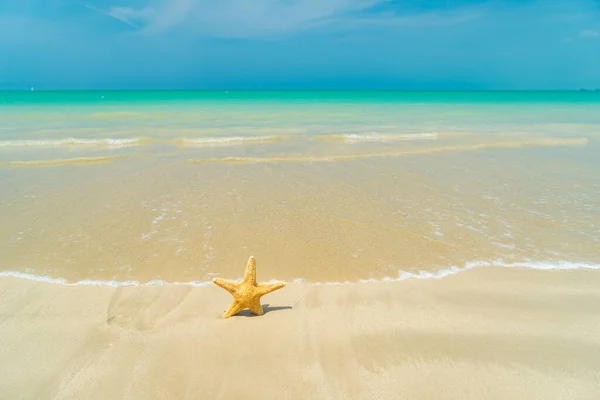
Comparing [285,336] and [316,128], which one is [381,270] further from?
[316,128]

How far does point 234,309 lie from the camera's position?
12.8 feet

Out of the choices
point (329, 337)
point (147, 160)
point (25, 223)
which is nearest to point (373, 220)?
point (329, 337)

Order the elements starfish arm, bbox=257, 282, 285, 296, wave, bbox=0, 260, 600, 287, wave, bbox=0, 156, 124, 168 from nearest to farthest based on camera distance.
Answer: starfish arm, bbox=257, 282, 285, 296
wave, bbox=0, 260, 600, 287
wave, bbox=0, 156, 124, 168

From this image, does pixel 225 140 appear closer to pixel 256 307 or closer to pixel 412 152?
pixel 412 152

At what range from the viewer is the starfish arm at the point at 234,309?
3.90 metres

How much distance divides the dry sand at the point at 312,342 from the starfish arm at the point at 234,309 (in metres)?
0.10

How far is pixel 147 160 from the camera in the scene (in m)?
12.0

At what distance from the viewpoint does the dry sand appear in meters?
3.12

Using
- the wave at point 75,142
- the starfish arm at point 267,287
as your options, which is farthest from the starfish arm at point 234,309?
the wave at point 75,142

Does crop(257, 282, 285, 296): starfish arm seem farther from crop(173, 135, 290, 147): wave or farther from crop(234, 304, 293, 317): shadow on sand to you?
crop(173, 135, 290, 147): wave

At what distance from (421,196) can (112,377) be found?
679 cm

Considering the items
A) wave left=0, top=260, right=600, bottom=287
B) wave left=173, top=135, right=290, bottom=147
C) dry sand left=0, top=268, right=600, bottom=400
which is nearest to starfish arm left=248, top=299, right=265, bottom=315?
dry sand left=0, top=268, right=600, bottom=400

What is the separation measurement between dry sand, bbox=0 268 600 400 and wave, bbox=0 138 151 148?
12.0m

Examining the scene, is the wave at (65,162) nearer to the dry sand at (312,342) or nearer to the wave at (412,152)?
the wave at (412,152)
